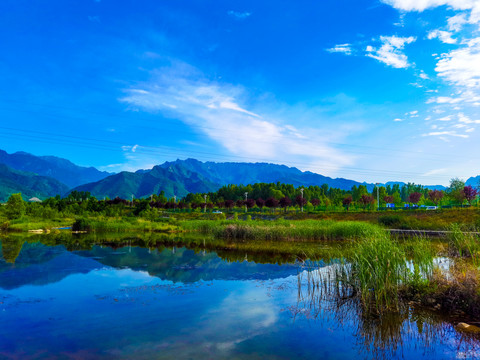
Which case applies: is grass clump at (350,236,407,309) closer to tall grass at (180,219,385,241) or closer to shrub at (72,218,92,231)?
tall grass at (180,219,385,241)

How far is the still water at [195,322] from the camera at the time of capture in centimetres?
679

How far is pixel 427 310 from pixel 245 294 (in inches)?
223

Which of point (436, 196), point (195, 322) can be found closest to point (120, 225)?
point (195, 322)

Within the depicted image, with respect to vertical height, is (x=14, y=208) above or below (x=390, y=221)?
below

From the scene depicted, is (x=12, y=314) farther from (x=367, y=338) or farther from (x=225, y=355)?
(x=367, y=338)

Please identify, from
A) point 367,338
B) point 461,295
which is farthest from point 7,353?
point 461,295

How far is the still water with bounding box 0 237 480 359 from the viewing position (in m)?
6.79

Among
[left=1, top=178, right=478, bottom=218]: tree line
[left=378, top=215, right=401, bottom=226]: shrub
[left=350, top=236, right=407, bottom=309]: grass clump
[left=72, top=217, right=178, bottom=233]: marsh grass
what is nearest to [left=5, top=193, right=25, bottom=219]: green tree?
[left=1, top=178, right=478, bottom=218]: tree line

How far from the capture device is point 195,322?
8484mm

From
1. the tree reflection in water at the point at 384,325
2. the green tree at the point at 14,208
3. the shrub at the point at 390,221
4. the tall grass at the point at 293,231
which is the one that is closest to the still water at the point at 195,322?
the tree reflection in water at the point at 384,325

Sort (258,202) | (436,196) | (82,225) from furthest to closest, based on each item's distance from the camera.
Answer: (436,196) → (258,202) → (82,225)

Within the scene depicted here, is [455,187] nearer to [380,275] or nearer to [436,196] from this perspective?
[436,196]

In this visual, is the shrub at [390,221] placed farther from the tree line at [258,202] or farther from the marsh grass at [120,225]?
the marsh grass at [120,225]

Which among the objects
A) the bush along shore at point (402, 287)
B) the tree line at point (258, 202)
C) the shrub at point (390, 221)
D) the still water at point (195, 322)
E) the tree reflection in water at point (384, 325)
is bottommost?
the still water at point (195, 322)
